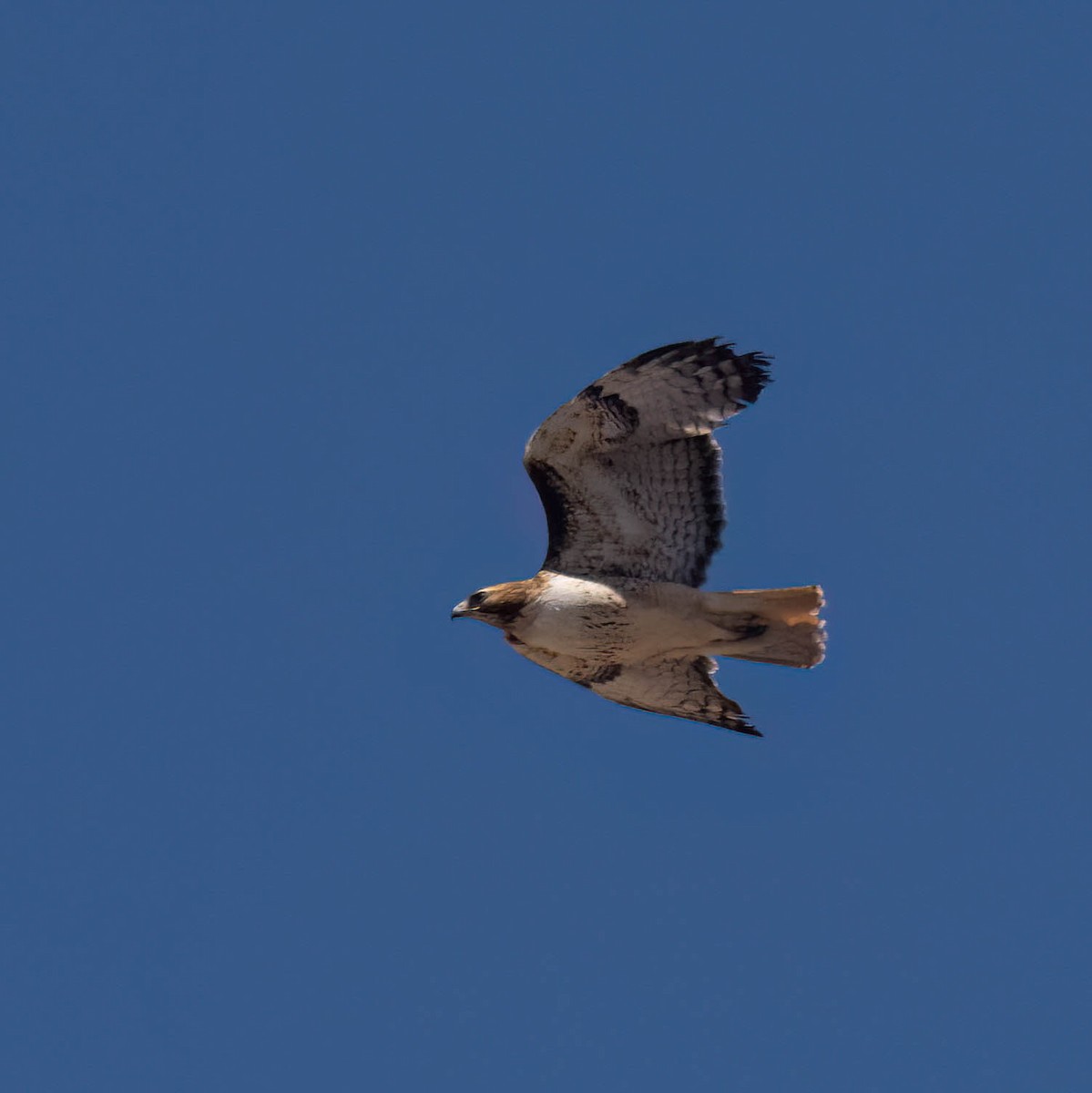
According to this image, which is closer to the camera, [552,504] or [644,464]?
[644,464]

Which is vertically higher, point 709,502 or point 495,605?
point 709,502

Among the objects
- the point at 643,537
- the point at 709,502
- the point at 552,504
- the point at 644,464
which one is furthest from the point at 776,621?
the point at 552,504

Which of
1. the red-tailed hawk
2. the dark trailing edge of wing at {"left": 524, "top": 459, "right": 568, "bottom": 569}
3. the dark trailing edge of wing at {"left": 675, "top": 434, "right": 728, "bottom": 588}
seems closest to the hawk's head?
the red-tailed hawk

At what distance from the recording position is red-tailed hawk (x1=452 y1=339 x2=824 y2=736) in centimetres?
1417

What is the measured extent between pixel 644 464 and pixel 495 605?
1.40 metres

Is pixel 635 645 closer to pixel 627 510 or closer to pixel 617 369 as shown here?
pixel 627 510

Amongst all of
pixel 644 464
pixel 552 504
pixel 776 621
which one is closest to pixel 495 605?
pixel 552 504

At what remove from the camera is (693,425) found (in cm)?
1430

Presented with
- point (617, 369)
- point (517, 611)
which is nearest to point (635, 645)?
point (517, 611)

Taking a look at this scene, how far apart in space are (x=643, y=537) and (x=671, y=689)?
4.13ft

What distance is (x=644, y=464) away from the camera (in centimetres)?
1446

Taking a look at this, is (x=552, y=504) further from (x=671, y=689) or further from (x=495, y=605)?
(x=671, y=689)

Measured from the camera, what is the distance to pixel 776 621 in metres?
14.4

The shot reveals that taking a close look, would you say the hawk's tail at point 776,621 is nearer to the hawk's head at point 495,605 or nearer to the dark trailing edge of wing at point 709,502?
the dark trailing edge of wing at point 709,502
